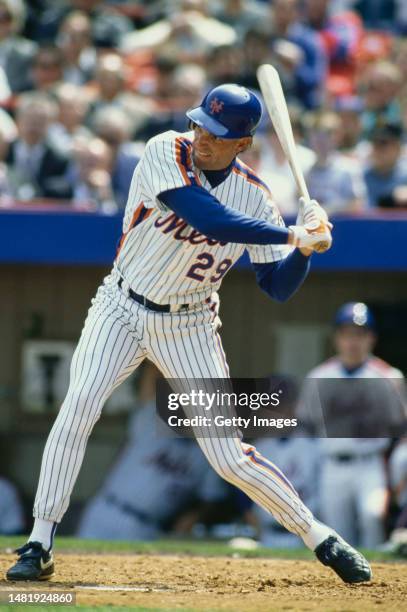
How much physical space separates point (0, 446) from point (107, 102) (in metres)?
2.79

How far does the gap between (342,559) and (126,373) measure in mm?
1051

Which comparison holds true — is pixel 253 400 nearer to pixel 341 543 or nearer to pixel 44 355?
pixel 341 543

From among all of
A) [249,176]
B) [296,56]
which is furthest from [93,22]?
[249,176]

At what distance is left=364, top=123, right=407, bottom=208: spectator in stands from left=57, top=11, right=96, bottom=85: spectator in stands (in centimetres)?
295

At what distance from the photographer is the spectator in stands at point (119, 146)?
820 centimetres

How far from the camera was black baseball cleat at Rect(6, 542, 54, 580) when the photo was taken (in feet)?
14.0

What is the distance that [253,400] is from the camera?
15.7 ft

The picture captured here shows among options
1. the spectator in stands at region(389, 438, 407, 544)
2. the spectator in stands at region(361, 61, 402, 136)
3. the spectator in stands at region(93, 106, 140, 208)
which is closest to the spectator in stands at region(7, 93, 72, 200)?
the spectator in stands at region(93, 106, 140, 208)

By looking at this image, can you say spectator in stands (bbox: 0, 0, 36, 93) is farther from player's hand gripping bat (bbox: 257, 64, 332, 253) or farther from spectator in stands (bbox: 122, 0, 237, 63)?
player's hand gripping bat (bbox: 257, 64, 332, 253)

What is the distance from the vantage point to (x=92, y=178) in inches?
314

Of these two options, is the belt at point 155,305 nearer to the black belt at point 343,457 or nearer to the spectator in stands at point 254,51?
the black belt at point 343,457

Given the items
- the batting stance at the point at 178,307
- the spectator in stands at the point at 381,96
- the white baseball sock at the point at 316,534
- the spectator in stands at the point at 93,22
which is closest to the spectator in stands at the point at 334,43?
the spectator in stands at the point at 381,96

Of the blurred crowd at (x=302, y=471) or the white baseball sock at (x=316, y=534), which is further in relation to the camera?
the blurred crowd at (x=302, y=471)

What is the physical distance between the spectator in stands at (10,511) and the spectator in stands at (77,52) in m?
3.65
